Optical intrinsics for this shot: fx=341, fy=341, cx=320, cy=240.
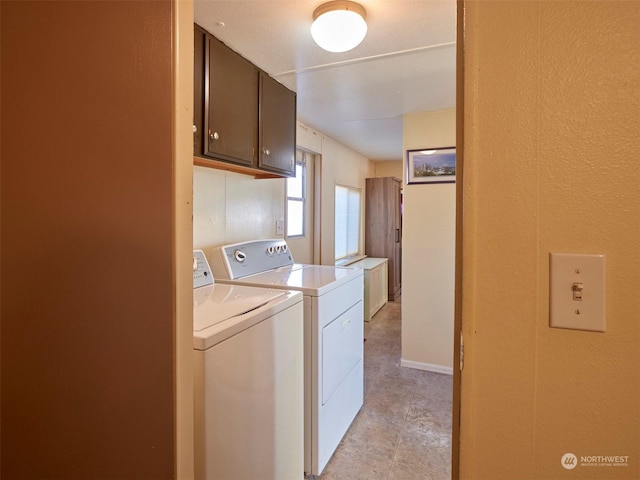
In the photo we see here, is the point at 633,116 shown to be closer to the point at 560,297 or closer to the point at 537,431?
the point at 560,297

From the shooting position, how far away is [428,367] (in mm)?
3078

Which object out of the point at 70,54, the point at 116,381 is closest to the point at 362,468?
the point at 116,381

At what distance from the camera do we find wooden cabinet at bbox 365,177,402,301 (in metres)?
5.31

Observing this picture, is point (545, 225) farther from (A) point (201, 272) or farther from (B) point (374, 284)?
(B) point (374, 284)

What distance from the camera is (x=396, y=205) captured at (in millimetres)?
5438

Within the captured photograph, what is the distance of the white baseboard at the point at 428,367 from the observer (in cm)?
302

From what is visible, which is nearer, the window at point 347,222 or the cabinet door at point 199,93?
the cabinet door at point 199,93

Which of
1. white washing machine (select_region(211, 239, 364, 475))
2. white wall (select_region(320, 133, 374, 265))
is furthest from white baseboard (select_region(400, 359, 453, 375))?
white wall (select_region(320, 133, 374, 265))

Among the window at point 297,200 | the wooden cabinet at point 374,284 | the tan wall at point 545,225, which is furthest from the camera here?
the wooden cabinet at point 374,284

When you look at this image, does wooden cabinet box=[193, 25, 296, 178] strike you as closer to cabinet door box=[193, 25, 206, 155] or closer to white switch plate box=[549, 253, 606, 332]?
cabinet door box=[193, 25, 206, 155]

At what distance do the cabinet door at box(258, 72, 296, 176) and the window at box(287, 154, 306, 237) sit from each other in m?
0.98

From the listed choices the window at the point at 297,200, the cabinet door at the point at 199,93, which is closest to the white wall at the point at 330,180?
the window at the point at 297,200

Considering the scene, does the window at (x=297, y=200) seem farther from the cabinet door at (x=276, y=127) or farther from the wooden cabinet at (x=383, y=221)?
the wooden cabinet at (x=383, y=221)

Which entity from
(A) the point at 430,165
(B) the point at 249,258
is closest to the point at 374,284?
(A) the point at 430,165
